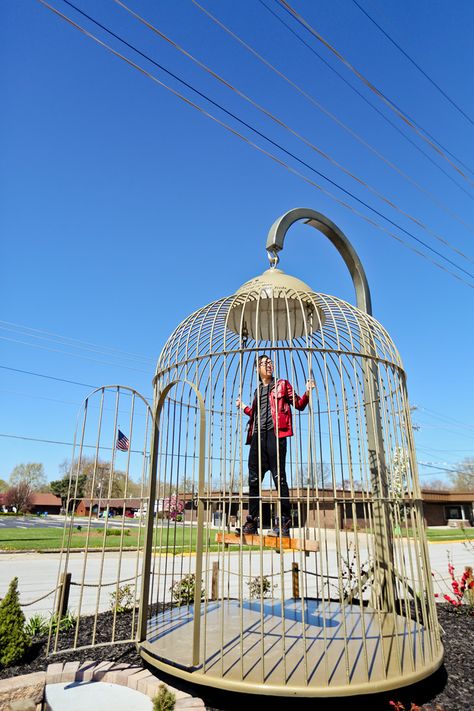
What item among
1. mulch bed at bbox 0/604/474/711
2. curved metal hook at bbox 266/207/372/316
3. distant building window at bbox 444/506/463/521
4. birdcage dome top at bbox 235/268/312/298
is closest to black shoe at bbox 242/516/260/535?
mulch bed at bbox 0/604/474/711

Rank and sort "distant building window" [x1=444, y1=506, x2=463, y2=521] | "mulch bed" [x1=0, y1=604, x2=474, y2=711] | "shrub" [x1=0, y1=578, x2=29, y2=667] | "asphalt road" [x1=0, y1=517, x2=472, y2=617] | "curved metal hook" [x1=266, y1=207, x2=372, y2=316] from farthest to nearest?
"distant building window" [x1=444, y1=506, x2=463, y2=521]
"asphalt road" [x1=0, y1=517, x2=472, y2=617]
"curved metal hook" [x1=266, y1=207, x2=372, y2=316]
"shrub" [x1=0, y1=578, x2=29, y2=667]
"mulch bed" [x1=0, y1=604, x2=474, y2=711]

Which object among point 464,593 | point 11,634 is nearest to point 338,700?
point 11,634

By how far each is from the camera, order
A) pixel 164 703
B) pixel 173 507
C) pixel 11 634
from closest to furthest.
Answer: pixel 164 703 → pixel 11 634 → pixel 173 507

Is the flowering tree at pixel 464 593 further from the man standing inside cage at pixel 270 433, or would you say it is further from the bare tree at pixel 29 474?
the bare tree at pixel 29 474

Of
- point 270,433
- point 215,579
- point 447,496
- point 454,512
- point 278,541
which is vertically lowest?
point 215,579

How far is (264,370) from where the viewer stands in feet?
17.1

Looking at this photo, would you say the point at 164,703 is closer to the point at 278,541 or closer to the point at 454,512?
the point at 278,541

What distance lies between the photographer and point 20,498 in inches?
2489

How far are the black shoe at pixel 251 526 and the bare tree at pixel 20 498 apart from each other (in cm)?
6908

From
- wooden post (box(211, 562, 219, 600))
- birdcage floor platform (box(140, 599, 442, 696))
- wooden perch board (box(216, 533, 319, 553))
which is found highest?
wooden perch board (box(216, 533, 319, 553))

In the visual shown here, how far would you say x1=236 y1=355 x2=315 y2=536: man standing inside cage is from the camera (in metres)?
4.47

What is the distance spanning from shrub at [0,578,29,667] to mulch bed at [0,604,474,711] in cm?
10

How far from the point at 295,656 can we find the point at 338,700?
522 millimetres

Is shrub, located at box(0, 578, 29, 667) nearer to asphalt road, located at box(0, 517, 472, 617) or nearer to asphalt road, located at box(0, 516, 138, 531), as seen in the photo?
asphalt road, located at box(0, 517, 472, 617)
